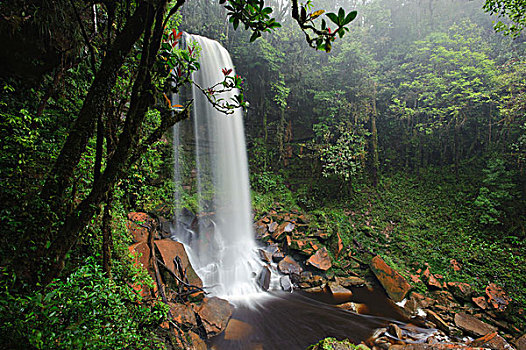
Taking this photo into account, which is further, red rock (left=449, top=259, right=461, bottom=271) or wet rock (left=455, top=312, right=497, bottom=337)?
red rock (left=449, top=259, right=461, bottom=271)

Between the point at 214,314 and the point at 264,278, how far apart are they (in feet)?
6.95

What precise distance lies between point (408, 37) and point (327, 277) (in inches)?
541

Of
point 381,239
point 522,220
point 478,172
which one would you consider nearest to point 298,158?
point 381,239

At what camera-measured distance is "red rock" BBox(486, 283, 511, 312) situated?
4973mm

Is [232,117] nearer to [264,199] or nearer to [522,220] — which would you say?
[264,199]

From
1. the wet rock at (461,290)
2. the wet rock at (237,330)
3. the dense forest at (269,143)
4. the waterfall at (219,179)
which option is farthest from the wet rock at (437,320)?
the waterfall at (219,179)

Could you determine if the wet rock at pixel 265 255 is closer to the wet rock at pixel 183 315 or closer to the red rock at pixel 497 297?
the wet rock at pixel 183 315

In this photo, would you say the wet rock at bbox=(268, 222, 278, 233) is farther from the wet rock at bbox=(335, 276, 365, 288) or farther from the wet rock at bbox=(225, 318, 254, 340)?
the wet rock at bbox=(225, 318, 254, 340)

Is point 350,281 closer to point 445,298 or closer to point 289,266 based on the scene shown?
point 289,266

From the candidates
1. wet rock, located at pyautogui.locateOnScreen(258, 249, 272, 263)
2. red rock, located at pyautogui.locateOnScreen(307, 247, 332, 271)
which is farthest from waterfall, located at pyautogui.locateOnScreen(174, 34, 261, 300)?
red rock, located at pyautogui.locateOnScreen(307, 247, 332, 271)

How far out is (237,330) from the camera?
14.4ft

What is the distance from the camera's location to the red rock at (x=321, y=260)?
658 cm

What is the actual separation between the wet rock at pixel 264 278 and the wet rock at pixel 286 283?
37 centimetres

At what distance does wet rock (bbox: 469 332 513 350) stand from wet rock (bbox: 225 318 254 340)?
414 centimetres
